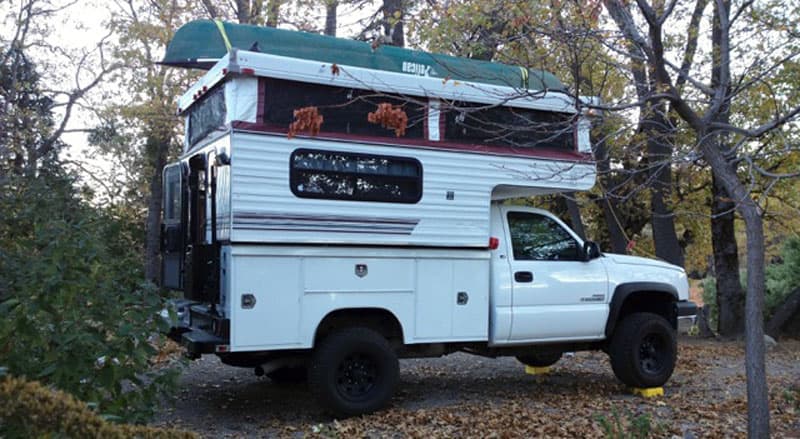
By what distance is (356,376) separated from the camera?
7051mm

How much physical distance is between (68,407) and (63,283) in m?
1.67

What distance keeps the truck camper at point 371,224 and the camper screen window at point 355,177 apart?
0.01m

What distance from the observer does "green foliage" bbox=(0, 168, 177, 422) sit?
14.0ft

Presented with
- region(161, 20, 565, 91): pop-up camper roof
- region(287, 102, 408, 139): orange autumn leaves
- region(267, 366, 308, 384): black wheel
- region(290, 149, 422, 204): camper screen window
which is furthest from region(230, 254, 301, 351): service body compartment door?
region(161, 20, 565, 91): pop-up camper roof

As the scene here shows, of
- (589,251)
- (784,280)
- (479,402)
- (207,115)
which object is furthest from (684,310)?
(784,280)

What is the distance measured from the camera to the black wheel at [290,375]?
27.8 feet

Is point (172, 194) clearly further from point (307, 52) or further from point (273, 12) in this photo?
point (273, 12)

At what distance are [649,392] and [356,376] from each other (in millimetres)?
3534

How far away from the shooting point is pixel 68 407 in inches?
113

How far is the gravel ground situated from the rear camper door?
4.22 ft

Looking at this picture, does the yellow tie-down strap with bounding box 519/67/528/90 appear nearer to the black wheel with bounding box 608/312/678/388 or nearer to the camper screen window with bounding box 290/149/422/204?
the camper screen window with bounding box 290/149/422/204

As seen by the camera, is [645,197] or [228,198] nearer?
[228,198]

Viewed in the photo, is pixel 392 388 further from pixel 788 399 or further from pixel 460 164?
pixel 788 399

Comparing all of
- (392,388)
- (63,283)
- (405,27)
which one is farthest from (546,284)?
(405,27)
